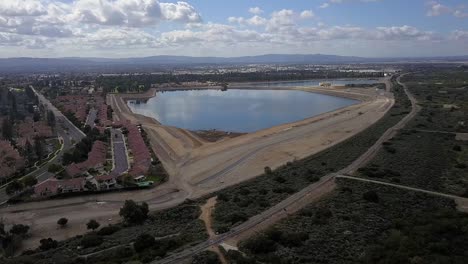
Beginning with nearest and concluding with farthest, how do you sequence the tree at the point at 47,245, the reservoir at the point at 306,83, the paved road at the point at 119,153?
the tree at the point at 47,245
the paved road at the point at 119,153
the reservoir at the point at 306,83

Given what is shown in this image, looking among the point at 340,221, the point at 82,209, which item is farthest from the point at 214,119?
the point at 340,221

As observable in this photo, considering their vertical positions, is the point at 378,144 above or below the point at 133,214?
above

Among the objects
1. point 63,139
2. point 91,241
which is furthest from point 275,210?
point 63,139

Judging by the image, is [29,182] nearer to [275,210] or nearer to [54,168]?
[54,168]

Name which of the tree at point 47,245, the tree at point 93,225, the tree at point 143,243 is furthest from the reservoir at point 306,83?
the tree at point 143,243

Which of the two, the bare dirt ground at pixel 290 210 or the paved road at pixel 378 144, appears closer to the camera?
the bare dirt ground at pixel 290 210

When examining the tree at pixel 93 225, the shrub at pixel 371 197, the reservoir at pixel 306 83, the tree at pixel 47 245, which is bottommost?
the tree at pixel 93 225

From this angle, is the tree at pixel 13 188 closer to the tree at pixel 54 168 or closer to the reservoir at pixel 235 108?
the tree at pixel 54 168

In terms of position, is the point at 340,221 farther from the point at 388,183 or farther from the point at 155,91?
the point at 155,91
